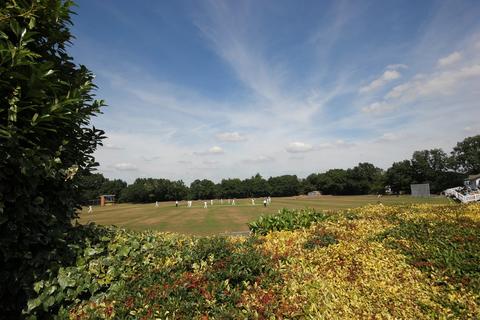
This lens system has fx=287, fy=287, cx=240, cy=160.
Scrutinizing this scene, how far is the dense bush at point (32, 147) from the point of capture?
12.1ft

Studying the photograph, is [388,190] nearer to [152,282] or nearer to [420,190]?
[420,190]

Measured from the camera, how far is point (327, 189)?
104m

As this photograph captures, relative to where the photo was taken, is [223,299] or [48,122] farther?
[48,122]

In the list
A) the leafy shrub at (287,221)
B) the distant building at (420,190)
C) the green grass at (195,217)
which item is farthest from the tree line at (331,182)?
the leafy shrub at (287,221)

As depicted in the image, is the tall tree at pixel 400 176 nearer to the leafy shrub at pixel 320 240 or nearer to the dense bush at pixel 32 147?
the leafy shrub at pixel 320 240

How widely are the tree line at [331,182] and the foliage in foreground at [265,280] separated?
9329 cm

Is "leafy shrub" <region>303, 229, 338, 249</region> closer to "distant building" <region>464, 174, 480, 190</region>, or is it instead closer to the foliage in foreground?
the foliage in foreground

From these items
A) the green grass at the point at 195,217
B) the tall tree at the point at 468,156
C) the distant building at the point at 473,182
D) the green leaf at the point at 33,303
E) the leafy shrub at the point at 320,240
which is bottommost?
the green grass at the point at 195,217

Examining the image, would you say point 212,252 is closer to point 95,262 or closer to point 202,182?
point 95,262

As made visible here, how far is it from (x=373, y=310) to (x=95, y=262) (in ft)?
12.9

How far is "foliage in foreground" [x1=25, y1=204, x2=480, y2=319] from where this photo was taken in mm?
3580

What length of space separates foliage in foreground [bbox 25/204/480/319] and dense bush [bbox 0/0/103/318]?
520 mm

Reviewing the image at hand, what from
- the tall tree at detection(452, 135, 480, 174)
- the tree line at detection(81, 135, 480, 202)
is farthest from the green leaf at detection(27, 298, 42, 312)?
the tall tree at detection(452, 135, 480, 174)

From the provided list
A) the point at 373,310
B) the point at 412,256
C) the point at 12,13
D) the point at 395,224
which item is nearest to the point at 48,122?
the point at 12,13
